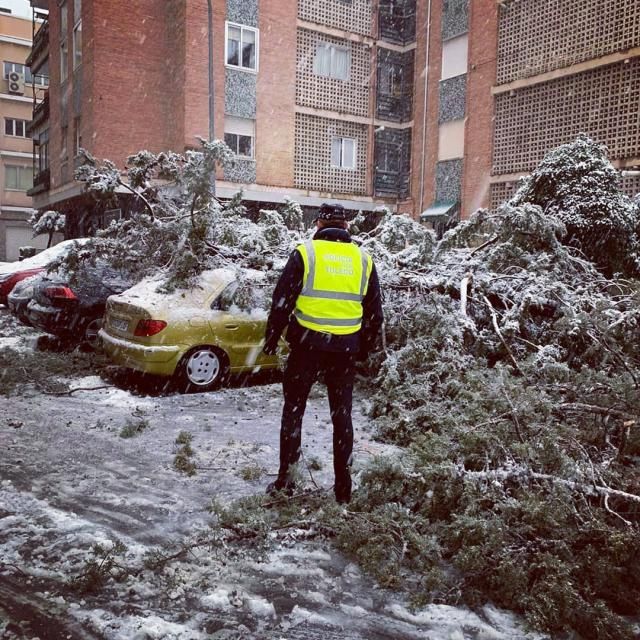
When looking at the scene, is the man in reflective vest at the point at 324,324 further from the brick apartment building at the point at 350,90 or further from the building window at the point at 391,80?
the building window at the point at 391,80

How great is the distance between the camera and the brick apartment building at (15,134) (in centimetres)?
4194

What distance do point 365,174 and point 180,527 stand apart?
72.9 feet

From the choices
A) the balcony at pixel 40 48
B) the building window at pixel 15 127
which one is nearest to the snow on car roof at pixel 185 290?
the balcony at pixel 40 48

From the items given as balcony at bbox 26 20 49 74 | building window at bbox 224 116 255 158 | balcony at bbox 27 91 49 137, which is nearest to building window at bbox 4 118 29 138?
balcony at bbox 27 91 49 137

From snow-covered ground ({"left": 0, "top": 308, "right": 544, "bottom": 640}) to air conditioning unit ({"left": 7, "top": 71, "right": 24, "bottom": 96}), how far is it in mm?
42960

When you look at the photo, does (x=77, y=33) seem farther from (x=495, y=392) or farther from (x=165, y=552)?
(x=165, y=552)

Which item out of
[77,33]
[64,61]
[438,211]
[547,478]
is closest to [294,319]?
[547,478]

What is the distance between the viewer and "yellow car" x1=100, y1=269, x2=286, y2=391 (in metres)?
7.50

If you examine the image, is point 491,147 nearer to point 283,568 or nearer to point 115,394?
point 115,394

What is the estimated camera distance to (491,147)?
20.9 metres

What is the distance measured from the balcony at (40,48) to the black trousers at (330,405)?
2846 cm

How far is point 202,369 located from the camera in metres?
7.88

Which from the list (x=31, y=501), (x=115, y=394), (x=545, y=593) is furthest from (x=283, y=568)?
(x=115, y=394)

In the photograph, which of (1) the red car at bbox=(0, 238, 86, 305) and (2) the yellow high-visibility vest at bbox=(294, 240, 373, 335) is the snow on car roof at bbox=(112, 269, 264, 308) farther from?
(1) the red car at bbox=(0, 238, 86, 305)
